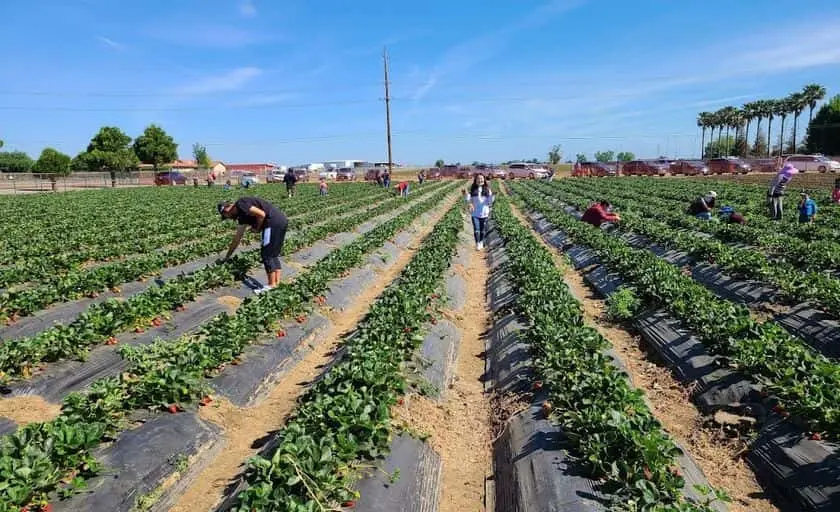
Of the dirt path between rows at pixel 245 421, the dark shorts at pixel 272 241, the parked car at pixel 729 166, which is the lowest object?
the dirt path between rows at pixel 245 421

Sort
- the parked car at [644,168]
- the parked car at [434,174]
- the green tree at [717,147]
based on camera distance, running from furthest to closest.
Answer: the green tree at [717,147] → the parked car at [434,174] → the parked car at [644,168]

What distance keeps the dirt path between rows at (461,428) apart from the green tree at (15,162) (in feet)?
335

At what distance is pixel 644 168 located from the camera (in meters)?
65.9

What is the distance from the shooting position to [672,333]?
7.46 metres

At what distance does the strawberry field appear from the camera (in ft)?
12.8

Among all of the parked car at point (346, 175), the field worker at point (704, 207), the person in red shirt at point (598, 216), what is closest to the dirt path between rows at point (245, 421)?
the person in red shirt at point (598, 216)

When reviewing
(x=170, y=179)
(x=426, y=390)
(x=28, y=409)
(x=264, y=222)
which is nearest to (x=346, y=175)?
(x=170, y=179)

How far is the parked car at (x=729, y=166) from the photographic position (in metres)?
58.1

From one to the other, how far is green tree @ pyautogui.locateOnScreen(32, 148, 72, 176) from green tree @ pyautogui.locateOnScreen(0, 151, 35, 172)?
35.3 metres

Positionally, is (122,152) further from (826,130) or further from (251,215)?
(826,130)

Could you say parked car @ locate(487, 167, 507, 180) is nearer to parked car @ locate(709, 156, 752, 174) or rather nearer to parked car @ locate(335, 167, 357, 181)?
parked car @ locate(335, 167, 357, 181)

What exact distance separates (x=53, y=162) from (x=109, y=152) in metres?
21.7

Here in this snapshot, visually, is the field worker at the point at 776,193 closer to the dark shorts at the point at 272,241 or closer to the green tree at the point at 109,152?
the dark shorts at the point at 272,241

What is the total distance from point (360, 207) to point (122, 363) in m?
23.7
